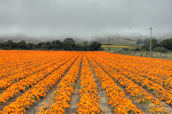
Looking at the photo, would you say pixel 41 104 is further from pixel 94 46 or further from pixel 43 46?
pixel 94 46

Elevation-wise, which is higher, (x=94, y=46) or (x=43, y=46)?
(x=43, y=46)

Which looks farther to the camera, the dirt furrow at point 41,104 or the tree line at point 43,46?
the tree line at point 43,46

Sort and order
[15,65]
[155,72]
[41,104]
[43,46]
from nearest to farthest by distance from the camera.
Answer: [41,104] → [155,72] → [15,65] → [43,46]

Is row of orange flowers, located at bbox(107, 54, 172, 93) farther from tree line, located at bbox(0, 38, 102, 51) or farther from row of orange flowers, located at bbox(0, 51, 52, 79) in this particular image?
tree line, located at bbox(0, 38, 102, 51)

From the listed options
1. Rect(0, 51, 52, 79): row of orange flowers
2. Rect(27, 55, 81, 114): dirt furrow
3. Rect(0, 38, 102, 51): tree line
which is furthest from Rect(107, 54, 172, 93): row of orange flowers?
Rect(0, 38, 102, 51): tree line

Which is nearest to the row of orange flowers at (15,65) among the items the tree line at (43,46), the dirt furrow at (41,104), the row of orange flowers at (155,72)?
the dirt furrow at (41,104)

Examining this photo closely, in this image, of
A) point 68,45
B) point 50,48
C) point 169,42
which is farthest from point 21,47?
point 169,42

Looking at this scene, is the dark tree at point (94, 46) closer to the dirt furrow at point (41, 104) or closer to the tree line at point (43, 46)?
the tree line at point (43, 46)

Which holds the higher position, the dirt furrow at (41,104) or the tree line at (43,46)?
the tree line at (43,46)

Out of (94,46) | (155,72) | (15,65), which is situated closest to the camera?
(155,72)

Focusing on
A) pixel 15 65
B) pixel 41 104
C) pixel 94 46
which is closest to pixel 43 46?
pixel 94 46

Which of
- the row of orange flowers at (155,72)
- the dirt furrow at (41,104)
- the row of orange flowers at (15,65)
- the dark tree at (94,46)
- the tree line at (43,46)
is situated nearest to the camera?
the dirt furrow at (41,104)

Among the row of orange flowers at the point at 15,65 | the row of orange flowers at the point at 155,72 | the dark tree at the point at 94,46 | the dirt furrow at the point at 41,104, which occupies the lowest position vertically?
the dirt furrow at the point at 41,104

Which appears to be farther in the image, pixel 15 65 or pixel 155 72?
pixel 15 65
